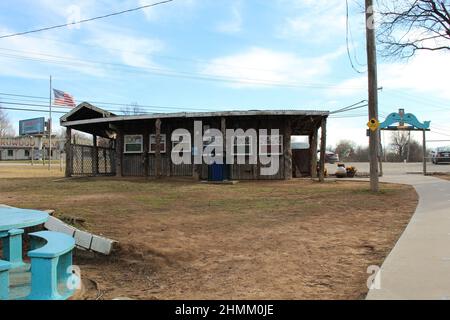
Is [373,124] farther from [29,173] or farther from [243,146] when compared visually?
[29,173]

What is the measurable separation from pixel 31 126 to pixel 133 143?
51755 millimetres

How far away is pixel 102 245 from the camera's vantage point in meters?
6.49

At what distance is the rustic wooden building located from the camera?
67.8ft

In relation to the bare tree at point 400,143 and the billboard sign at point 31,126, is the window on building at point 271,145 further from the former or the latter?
the bare tree at point 400,143

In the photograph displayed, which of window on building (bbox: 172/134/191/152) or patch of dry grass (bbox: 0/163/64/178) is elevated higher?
window on building (bbox: 172/134/191/152)

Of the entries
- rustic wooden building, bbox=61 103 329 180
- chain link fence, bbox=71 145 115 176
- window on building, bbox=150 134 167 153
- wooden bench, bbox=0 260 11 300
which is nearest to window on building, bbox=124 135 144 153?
→ rustic wooden building, bbox=61 103 329 180

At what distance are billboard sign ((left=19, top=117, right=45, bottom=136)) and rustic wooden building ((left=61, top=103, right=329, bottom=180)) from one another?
44.4 metres

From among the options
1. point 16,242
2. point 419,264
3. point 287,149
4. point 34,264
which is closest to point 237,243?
point 419,264

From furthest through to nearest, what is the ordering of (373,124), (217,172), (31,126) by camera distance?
(31,126)
(217,172)
(373,124)

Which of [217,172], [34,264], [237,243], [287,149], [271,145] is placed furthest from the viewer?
[271,145]

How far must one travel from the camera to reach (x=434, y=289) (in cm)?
441

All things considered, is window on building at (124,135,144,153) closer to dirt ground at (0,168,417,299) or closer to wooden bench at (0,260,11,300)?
dirt ground at (0,168,417,299)

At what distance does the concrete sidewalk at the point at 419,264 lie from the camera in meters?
4.34

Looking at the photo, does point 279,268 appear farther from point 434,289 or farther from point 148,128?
point 148,128
